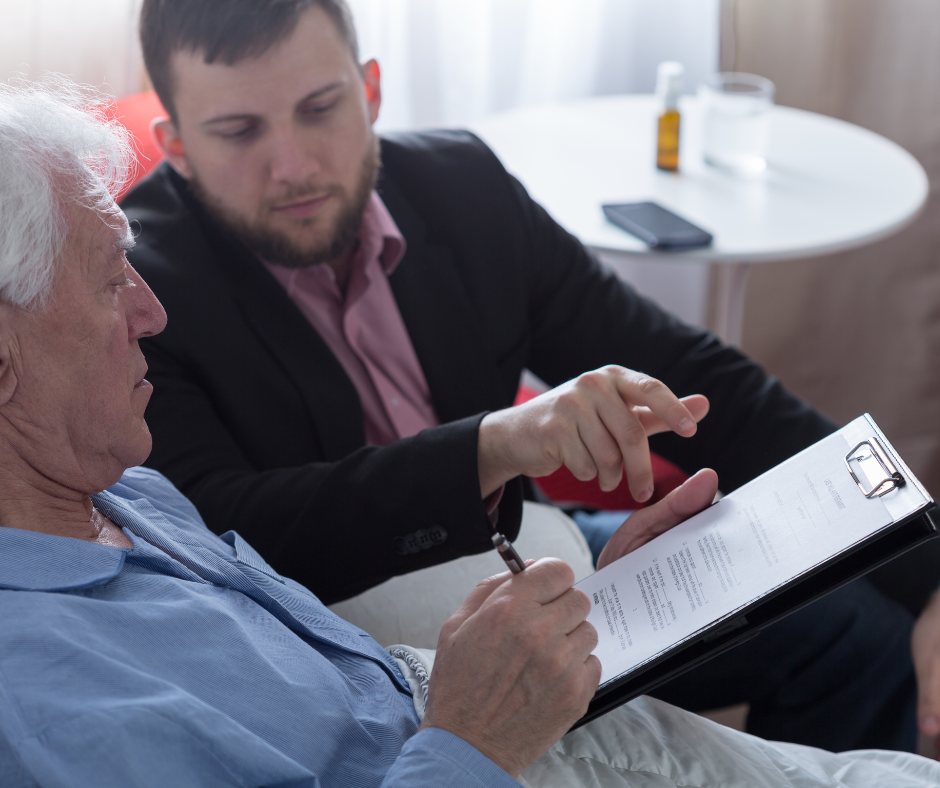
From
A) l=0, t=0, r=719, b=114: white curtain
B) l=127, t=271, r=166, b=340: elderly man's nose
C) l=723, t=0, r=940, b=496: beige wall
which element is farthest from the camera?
l=723, t=0, r=940, b=496: beige wall

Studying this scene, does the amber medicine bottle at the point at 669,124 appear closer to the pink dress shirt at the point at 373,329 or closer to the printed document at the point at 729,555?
the pink dress shirt at the point at 373,329

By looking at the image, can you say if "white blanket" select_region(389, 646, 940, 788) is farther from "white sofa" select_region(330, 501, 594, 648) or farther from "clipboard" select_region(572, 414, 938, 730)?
"white sofa" select_region(330, 501, 594, 648)

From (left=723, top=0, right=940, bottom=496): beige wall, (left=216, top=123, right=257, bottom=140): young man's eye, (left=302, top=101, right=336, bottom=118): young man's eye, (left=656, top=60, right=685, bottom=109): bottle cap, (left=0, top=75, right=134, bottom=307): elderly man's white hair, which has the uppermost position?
(left=0, top=75, right=134, bottom=307): elderly man's white hair

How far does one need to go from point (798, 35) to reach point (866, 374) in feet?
3.21

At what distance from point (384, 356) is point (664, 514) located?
1.91 feet

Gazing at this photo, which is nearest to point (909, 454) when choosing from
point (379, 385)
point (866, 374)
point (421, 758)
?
point (866, 374)

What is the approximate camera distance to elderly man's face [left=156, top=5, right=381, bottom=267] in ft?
4.06

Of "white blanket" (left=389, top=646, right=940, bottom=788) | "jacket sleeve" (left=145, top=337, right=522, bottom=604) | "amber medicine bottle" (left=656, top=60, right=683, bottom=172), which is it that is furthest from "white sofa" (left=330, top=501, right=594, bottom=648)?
"amber medicine bottle" (left=656, top=60, right=683, bottom=172)

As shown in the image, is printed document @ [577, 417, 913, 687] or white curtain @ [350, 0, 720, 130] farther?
white curtain @ [350, 0, 720, 130]

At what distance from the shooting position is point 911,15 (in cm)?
244

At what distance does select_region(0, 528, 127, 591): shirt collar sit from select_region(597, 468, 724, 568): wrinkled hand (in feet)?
1.63

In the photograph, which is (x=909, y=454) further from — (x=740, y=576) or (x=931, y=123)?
(x=740, y=576)

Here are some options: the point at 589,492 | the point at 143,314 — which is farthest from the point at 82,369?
the point at 589,492

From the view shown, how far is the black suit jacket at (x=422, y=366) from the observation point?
1080 millimetres
